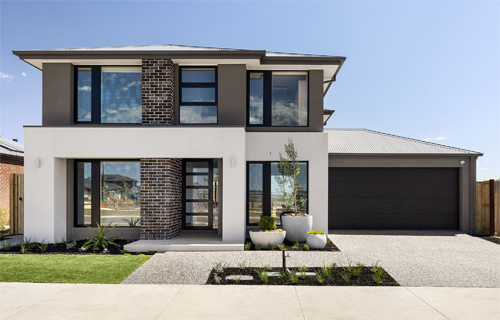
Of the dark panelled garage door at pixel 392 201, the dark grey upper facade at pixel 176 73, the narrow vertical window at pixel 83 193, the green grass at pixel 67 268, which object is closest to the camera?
the green grass at pixel 67 268

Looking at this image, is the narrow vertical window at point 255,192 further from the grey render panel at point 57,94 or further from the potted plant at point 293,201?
the grey render panel at point 57,94

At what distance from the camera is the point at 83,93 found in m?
11.1

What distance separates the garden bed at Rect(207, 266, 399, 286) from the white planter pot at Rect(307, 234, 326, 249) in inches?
85.6

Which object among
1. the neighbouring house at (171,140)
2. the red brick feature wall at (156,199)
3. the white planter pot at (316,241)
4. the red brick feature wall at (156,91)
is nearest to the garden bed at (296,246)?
the white planter pot at (316,241)

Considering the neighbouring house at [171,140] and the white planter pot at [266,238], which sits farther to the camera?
the neighbouring house at [171,140]

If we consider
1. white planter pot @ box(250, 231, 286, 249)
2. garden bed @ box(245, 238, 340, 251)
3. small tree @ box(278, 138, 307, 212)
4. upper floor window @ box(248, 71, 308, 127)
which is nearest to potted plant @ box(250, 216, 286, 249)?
white planter pot @ box(250, 231, 286, 249)

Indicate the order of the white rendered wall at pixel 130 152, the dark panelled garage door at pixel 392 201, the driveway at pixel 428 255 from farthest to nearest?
the dark panelled garage door at pixel 392 201
the white rendered wall at pixel 130 152
the driveway at pixel 428 255

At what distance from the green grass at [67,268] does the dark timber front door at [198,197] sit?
3061 mm

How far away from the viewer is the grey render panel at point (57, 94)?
1079cm

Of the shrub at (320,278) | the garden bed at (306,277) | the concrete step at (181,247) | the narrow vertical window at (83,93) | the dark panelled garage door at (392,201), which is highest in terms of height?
the narrow vertical window at (83,93)

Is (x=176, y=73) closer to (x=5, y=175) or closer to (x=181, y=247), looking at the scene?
(x=181, y=247)

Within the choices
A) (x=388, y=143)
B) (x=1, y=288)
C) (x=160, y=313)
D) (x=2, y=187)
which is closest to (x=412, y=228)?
(x=388, y=143)

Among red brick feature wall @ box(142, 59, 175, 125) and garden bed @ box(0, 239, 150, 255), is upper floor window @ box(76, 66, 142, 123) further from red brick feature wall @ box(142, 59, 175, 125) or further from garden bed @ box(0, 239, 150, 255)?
garden bed @ box(0, 239, 150, 255)

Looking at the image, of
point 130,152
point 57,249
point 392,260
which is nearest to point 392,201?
point 392,260
